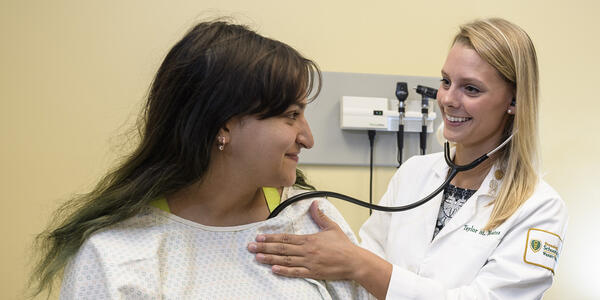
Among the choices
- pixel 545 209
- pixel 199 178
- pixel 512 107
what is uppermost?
pixel 512 107

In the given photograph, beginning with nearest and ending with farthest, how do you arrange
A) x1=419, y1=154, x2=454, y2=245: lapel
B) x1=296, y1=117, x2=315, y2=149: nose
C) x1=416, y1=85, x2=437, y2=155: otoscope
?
x1=296, y1=117, x2=315, y2=149: nose
x1=419, y1=154, x2=454, y2=245: lapel
x1=416, y1=85, x2=437, y2=155: otoscope

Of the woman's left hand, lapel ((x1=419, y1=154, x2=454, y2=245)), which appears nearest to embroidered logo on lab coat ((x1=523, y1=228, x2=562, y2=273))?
Answer: lapel ((x1=419, y1=154, x2=454, y2=245))

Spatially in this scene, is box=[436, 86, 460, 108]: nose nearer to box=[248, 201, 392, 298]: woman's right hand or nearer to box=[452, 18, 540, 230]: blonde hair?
box=[452, 18, 540, 230]: blonde hair

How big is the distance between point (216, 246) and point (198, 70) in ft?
1.13

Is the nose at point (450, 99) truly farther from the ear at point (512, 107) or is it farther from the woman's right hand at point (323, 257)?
the woman's right hand at point (323, 257)

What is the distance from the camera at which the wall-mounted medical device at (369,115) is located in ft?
5.61

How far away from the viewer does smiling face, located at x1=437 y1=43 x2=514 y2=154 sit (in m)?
1.21

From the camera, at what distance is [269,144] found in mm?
936

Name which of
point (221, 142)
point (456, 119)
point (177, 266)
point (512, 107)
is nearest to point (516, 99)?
point (512, 107)

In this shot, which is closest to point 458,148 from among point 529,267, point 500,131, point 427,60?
point 500,131

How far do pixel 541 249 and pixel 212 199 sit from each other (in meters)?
0.75

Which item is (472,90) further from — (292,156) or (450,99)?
(292,156)

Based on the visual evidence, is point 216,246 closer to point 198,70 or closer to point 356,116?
point 198,70

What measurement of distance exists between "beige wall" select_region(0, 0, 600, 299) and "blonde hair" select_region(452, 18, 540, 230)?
574mm
